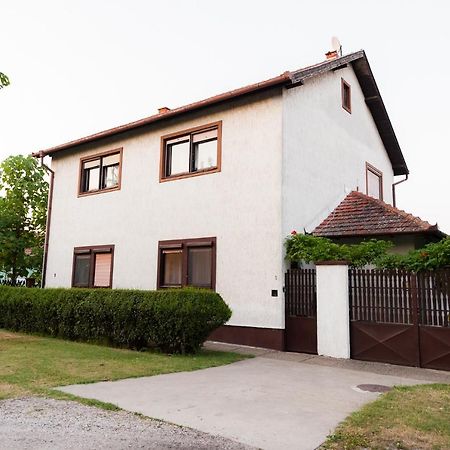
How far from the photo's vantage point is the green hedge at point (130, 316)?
9.38m

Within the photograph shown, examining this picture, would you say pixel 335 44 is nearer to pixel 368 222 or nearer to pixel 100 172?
pixel 368 222

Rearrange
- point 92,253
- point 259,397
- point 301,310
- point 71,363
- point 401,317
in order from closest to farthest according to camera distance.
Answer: point 259,397 < point 71,363 < point 401,317 < point 301,310 < point 92,253

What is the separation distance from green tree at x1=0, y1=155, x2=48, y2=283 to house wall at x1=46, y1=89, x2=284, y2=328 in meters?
3.02

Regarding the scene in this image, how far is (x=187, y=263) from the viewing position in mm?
12484

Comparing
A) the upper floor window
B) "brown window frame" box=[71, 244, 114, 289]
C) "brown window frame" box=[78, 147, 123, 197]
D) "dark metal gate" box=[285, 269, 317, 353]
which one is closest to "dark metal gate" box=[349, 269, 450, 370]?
"dark metal gate" box=[285, 269, 317, 353]

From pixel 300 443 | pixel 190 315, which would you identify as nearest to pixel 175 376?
pixel 190 315

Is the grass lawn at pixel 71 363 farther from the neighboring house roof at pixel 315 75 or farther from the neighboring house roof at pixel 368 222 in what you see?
the neighboring house roof at pixel 315 75

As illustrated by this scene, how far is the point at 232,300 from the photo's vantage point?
37.4ft

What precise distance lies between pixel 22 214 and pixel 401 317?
1576 cm

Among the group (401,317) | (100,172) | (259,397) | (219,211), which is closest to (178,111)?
(219,211)

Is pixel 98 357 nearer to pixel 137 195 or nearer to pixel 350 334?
pixel 350 334

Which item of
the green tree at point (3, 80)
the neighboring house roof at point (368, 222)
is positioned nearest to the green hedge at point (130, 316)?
the neighboring house roof at point (368, 222)

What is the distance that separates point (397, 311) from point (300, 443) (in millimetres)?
5766

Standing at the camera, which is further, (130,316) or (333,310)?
(130,316)
